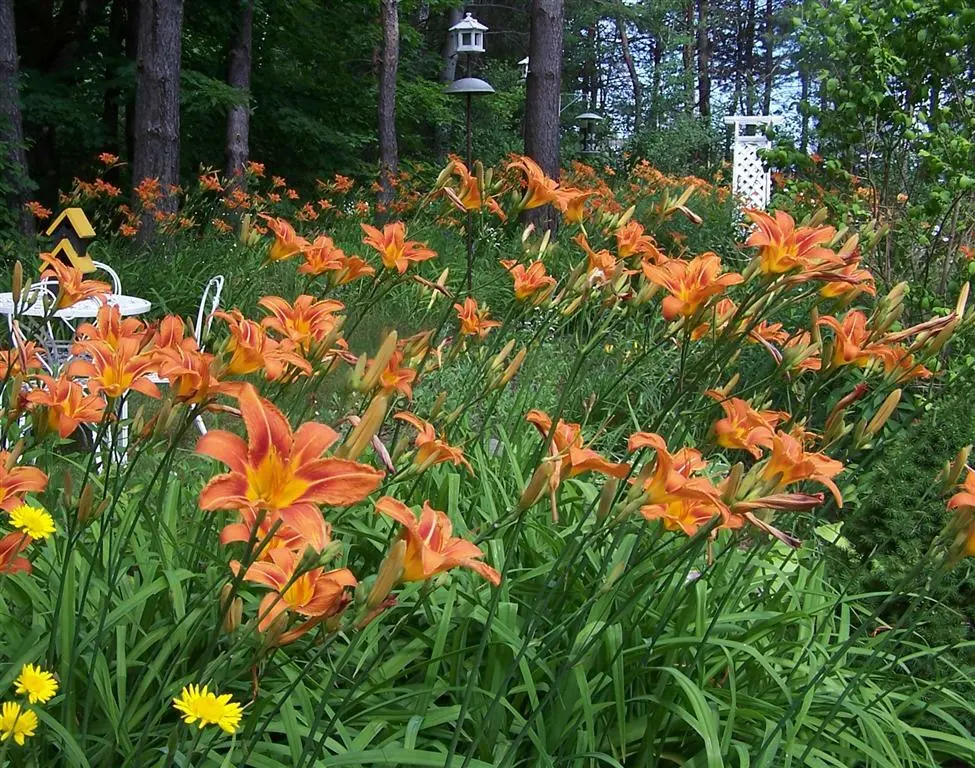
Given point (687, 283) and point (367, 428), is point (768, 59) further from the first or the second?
point (367, 428)

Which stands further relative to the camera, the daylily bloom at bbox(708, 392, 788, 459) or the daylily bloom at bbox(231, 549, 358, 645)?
the daylily bloom at bbox(708, 392, 788, 459)

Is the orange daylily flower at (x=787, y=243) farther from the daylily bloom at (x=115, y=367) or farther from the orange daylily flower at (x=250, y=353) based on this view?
the daylily bloom at (x=115, y=367)

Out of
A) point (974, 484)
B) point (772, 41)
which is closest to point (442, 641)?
point (974, 484)

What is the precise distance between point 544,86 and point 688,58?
21.5m

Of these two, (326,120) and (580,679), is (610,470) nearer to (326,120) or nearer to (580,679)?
(580,679)

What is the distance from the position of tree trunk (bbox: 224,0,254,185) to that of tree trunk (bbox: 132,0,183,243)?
133 cm

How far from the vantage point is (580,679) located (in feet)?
5.25

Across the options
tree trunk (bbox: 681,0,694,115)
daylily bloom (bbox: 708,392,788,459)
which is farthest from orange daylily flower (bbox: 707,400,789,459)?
tree trunk (bbox: 681,0,694,115)

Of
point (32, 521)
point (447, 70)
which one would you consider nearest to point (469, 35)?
point (447, 70)

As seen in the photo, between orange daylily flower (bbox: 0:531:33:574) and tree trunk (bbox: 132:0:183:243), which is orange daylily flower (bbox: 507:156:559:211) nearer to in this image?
orange daylily flower (bbox: 0:531:33:574)

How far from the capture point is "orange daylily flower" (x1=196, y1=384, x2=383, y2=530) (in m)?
0.90

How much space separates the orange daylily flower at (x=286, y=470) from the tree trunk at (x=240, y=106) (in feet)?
28.9

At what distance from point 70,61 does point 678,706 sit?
11.2 metres

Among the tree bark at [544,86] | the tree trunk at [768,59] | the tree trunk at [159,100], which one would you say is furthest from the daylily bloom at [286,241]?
the tree trunk at [768,59]
